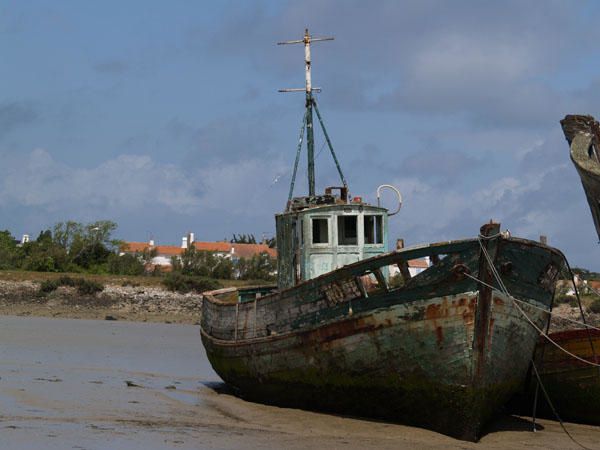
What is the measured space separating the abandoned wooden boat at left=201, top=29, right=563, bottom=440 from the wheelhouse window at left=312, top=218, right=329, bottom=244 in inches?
63.3

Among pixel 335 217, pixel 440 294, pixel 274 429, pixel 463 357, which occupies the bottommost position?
pixel 274 429

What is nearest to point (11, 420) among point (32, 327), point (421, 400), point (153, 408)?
point (153, 408)

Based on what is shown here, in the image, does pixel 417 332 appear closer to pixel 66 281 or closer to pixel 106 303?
pixel 106 303

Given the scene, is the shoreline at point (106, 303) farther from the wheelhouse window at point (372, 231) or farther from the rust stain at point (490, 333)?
the rust stain at point (490, 333)

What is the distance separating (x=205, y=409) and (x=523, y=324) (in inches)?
197

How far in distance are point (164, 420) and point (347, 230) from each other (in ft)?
15.2

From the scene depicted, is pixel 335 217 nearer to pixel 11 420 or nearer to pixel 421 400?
pixel 421 400

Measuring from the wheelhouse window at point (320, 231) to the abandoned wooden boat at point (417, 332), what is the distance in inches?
63.3

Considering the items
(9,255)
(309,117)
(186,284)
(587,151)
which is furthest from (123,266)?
(587,151)

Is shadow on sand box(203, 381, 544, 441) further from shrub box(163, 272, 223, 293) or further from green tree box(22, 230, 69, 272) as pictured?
green tree box(22, 230, 69, 272)

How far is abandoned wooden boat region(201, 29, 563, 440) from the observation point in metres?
12.1

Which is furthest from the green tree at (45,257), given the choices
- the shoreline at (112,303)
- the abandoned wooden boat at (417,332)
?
the abandoned wooden boat at (417,332)

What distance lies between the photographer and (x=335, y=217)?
51.0ft

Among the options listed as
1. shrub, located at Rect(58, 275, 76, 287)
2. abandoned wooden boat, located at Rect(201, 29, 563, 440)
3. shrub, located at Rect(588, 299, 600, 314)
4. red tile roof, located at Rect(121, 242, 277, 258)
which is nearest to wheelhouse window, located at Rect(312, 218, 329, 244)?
abandoned wooden boat, located at Rect(201, 29, 563, 440)
